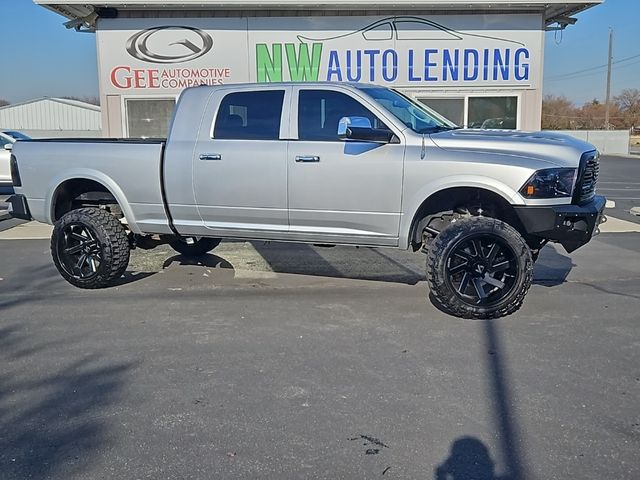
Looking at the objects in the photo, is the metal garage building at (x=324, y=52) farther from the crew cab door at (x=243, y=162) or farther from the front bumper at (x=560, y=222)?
the front bumper at (x=560, y=222)

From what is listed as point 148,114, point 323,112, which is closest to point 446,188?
point 323,112

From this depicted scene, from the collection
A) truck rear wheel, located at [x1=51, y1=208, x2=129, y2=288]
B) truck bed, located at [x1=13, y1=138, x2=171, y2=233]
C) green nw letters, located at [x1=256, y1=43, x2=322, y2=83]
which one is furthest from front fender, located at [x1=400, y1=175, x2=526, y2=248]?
green nw letters, located at [x1=256, y1=43, x2=322, y2=83]

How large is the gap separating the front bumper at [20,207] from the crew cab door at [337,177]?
10.1ft

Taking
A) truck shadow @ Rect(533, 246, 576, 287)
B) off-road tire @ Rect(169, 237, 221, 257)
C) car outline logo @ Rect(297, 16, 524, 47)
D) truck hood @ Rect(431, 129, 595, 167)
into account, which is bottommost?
truck shadow @ Rect(533, 246, 576, 287)

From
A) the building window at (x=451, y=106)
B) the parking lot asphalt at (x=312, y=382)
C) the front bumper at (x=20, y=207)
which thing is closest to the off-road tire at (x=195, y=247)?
the parking lot asphalt at (x=312, y=382)

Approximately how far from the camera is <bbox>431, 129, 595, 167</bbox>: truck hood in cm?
533

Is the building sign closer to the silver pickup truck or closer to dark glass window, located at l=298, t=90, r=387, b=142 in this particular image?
the silver pickup truck

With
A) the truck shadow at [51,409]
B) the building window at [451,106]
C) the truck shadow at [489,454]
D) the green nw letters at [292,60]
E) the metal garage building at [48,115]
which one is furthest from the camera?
the metal garage building at [48,115]

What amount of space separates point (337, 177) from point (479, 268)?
4.95ft

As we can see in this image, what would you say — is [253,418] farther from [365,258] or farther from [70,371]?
[365,258]

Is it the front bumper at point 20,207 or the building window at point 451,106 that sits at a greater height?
the building window at point 451,106

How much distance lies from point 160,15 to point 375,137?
8.02 metres

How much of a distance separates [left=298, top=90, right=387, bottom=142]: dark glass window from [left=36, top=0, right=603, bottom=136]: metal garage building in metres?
6.28

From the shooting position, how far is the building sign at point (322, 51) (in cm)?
1205
